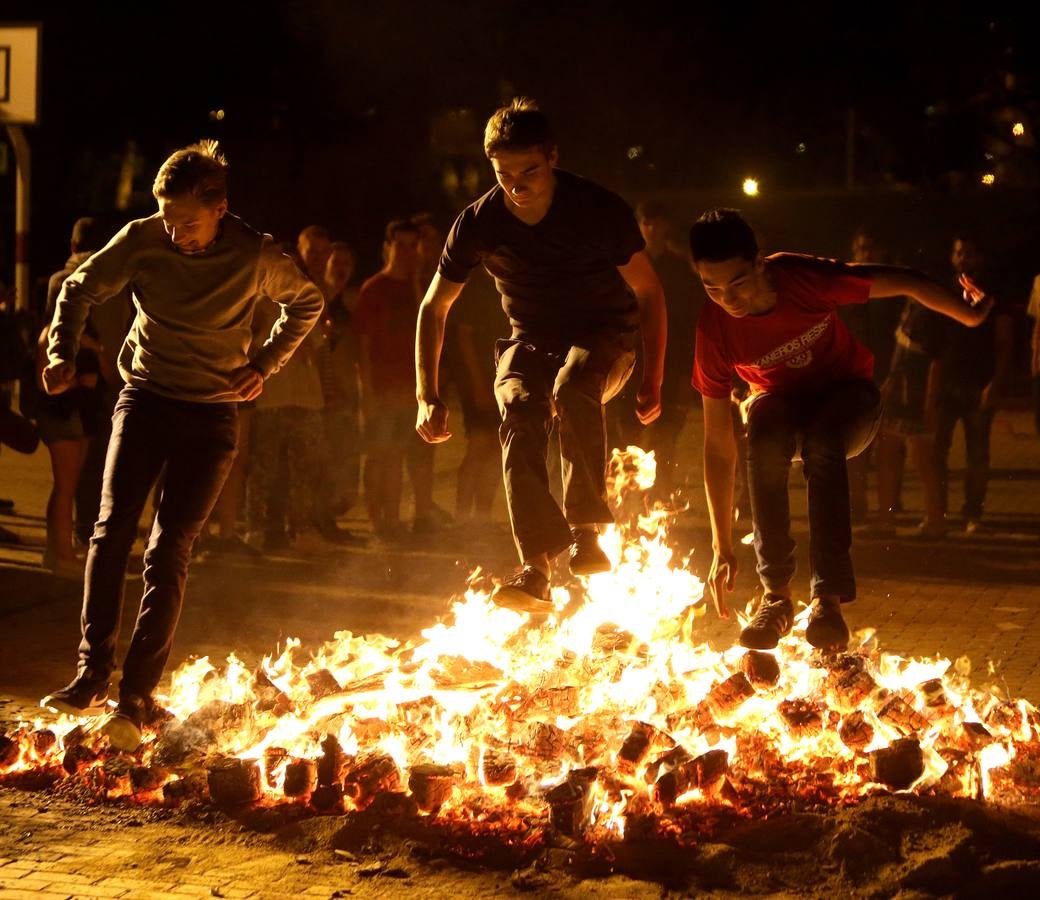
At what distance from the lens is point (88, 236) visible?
9703 mm

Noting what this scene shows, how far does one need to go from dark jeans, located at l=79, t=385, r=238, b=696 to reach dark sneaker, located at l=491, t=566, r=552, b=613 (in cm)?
124

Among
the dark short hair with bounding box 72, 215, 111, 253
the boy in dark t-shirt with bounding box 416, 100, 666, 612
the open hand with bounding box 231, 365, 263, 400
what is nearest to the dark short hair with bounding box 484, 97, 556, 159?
the boy in dark t-shirt with bounding box 416, 100, 666, 612

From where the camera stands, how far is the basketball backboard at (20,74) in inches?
540

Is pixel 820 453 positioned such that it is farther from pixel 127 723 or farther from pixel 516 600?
pixel 127 723

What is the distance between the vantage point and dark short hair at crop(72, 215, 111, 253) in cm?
966

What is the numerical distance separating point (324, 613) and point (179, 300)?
11.6 ft

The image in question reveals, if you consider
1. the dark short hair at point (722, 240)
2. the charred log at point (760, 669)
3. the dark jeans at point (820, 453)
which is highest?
the dark short hair at point (722, 240)

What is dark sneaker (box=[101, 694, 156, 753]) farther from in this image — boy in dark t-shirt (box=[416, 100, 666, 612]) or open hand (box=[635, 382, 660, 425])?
open hand (box=[635, 382, 660, 425])

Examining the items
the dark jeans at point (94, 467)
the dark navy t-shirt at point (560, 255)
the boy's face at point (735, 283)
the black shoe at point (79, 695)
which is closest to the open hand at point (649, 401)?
the dark navy t-shirt at point (560, 255)

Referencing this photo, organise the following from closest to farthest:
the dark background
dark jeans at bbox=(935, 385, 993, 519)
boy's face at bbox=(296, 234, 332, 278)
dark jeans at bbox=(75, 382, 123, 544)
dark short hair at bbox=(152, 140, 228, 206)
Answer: dark short hair at bbox=(152, 140, 228, 206) < dark jeans at bbox=(75, 382, 123, 544) < boy's face at bbox=(296, 234, 332, 278) < dark jeans at bbox=(935, 385, 993, 519) < the dark background

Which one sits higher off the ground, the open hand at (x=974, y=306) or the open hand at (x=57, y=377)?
the open hand at (x=974, y=306)

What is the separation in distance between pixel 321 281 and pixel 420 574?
2.26 metres

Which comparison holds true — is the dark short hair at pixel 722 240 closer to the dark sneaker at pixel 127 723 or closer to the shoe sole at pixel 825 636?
the shoe sole at pixel 825 636

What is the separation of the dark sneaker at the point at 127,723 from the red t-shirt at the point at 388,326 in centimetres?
549
